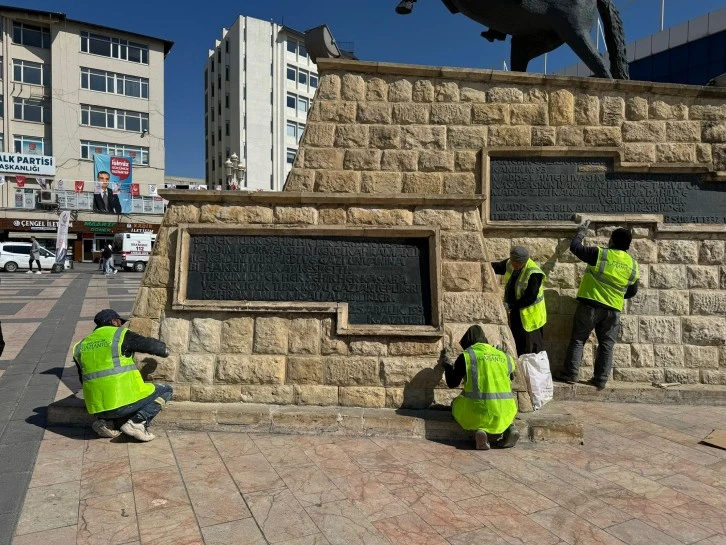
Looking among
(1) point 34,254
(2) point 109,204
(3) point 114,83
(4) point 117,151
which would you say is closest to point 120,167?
(4) point 117,151

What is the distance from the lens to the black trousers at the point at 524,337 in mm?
5617

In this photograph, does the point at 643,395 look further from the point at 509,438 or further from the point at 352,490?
the point at 352,490

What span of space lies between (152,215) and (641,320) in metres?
41.7

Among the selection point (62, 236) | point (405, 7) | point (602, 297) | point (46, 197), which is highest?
point (46, 197)

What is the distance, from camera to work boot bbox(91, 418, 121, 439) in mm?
4258

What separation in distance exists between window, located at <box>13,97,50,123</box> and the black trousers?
44.6m

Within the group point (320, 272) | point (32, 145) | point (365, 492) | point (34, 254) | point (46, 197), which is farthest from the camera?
point (32, 145)

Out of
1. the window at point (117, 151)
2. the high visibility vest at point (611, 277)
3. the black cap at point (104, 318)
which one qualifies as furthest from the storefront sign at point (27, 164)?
the high visibility vest at point (611, 277)

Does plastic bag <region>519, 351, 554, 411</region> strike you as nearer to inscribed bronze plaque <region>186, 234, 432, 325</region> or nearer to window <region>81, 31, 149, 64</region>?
inscribed bronze plaque <region>186, 234, 432, 325</region>

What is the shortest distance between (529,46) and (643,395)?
5.05 m

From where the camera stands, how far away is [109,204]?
39.0m

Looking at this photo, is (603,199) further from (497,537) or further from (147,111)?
(147,111)

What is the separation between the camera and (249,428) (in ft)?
14.7

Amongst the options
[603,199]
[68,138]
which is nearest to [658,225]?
[603,199]
